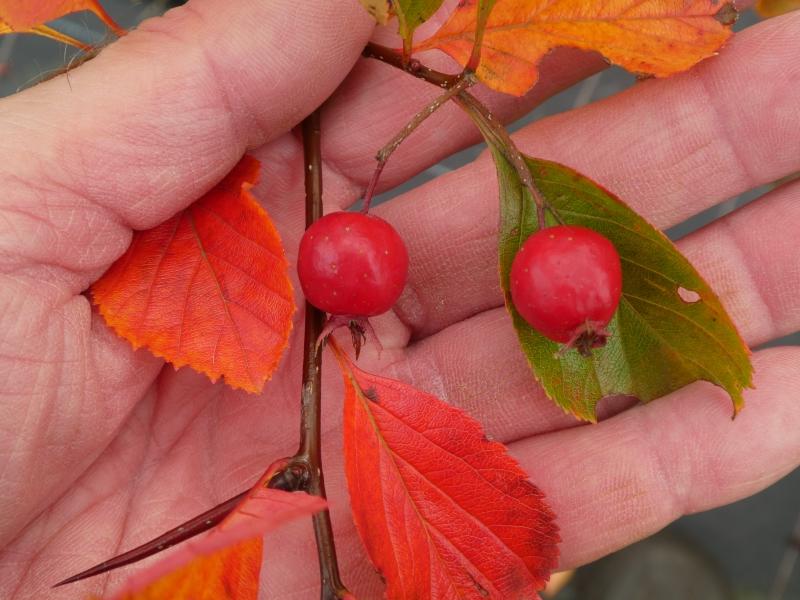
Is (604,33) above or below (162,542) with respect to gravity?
above

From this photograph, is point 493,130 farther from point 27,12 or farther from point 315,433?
point 27,12

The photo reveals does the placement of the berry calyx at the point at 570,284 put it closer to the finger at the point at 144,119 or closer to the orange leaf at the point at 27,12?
the finger at the point at 144,119

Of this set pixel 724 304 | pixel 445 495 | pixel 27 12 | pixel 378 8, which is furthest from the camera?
pixel 724 304

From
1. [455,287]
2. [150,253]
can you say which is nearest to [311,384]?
[150,253]

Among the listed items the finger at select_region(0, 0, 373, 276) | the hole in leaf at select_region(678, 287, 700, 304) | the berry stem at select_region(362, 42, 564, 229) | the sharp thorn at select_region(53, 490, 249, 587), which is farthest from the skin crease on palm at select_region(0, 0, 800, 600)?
the sharp thorn at select_region(53, 490, 249, 587)

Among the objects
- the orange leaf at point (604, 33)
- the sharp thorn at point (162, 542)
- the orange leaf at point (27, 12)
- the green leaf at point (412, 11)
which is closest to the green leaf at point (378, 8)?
the green leaf at point (412, 11)

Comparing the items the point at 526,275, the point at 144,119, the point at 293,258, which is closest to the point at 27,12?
the point at 144,119

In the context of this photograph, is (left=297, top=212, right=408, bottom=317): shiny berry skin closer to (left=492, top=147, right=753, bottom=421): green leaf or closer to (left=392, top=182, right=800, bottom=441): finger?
(left=492, top=147, right=753, bottom=421): green leaf
